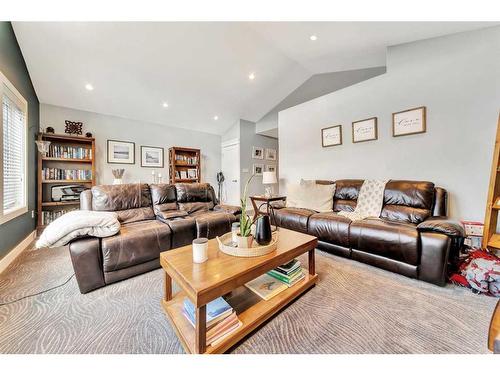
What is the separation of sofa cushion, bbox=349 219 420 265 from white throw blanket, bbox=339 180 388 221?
0.37m

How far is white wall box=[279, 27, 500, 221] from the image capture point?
2320mm

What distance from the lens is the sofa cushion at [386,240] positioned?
178 centimetres

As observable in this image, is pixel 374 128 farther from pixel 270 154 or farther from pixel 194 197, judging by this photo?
pixel 270 154

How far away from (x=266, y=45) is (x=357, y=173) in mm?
2771

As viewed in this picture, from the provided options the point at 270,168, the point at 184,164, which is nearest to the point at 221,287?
the point at 184,164

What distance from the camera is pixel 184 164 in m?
5.43

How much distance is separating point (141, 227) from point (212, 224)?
0.79 metres

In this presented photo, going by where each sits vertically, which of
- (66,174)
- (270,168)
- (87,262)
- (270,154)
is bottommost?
(87,262)

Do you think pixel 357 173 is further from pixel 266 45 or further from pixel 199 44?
pixel 199 44

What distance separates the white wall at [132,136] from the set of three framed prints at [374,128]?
3552 mm

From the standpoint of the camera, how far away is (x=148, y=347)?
112cm

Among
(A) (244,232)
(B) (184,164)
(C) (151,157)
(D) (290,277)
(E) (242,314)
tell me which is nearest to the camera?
(E) (242,314)

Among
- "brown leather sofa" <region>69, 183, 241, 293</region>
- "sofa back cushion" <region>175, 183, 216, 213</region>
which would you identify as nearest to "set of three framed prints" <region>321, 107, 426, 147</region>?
"brown leather sofa" <region>69, 183, 241, 293</region>
